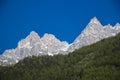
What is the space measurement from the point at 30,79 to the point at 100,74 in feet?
152

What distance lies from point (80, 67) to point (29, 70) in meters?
40.7

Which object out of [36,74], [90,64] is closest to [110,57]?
[90,64]

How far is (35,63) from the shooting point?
195 m

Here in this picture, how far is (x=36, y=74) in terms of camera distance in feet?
560

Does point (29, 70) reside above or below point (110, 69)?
above

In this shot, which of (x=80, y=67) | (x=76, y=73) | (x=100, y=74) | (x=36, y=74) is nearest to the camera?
(x=100, y=74)

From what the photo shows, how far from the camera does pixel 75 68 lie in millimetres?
155750

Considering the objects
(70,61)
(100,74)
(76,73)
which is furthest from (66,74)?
(70,61)

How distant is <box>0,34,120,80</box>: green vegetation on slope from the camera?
139500 mm

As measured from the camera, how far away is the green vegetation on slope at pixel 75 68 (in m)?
140

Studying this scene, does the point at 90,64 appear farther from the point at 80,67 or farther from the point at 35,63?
the point at 35,63

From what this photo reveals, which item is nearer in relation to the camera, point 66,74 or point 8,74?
A: point 66,74

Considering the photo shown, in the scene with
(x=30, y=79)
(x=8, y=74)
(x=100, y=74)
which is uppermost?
(x=8, y=74)

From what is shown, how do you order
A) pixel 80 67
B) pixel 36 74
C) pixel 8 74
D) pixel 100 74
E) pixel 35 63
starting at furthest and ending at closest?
pixel 35 63
pixel 8 74
pixel 36 74
pixel 80 67
pixel 100 74
